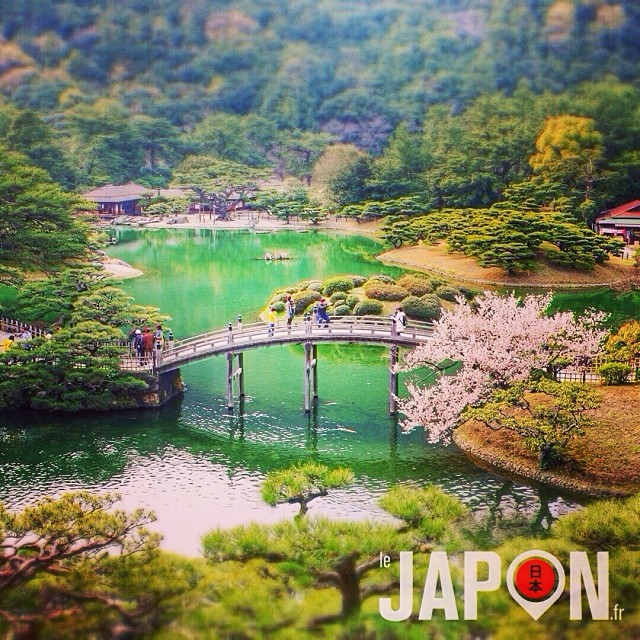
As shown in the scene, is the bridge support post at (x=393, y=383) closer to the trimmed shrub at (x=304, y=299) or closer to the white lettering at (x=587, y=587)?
the trimmed shrub at (x=304, y=299)

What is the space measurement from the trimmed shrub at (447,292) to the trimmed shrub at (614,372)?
9.00 feet

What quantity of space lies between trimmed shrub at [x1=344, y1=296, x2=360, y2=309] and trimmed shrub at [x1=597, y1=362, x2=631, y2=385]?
422cm

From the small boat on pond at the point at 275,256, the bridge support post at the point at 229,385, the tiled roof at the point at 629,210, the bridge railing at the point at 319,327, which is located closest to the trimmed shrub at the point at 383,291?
the bridge railing at the point at 319,327

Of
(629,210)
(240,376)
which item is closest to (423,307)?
(240,376)

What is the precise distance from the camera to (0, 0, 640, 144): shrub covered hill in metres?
14.8

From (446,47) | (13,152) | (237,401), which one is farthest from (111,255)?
(446,47)

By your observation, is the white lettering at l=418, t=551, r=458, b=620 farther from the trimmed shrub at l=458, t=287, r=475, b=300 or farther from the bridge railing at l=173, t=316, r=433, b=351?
the trimmed shrub at l=458, t=287, r=475, b=300

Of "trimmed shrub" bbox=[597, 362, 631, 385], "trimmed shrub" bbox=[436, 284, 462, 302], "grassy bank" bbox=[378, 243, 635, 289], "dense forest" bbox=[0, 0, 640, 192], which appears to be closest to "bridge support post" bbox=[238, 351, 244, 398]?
"grassy bank" bbox=[378, 243, 635, 289]

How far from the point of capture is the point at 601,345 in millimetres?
14867

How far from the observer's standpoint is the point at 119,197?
56.0ft

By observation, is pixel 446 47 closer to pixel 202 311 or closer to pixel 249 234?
pixel 249 234

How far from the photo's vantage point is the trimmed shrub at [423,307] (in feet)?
53.1

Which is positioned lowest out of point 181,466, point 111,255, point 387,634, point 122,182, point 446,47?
point 387,634

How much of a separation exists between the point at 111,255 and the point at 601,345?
860cm
